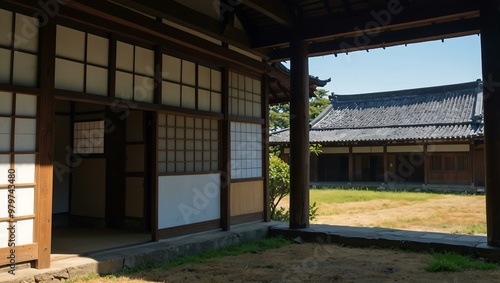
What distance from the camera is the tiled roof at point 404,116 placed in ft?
76.5

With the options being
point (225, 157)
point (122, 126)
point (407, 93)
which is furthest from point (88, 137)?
point (407, 93)

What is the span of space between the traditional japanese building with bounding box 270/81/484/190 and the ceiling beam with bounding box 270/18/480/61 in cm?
1550

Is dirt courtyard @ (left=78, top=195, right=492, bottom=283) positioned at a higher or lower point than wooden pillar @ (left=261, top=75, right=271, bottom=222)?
lower

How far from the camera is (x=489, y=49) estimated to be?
6.43 m

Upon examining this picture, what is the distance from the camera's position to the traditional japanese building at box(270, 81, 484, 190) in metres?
22.1

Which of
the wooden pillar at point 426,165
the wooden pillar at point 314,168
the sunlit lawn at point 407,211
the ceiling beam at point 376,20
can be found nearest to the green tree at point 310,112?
the wooden pillar at point 314,168

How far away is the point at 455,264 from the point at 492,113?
232cm

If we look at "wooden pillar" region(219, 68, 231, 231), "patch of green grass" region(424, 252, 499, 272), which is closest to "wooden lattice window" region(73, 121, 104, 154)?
"wooden pillar" region(219, 68, 231, 231)

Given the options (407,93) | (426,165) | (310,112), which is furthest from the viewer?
(310,112)

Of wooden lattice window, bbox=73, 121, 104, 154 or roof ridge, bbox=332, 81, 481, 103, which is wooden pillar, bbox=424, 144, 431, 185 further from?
wooden lattice window, bbox=73, 121, 104, 154

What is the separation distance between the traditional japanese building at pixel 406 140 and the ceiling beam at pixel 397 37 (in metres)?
15.5

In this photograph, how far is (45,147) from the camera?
4.88 m

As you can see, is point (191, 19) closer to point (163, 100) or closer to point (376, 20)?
point (163, 100)

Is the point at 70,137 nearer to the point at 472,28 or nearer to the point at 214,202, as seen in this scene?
the point at 214,202
